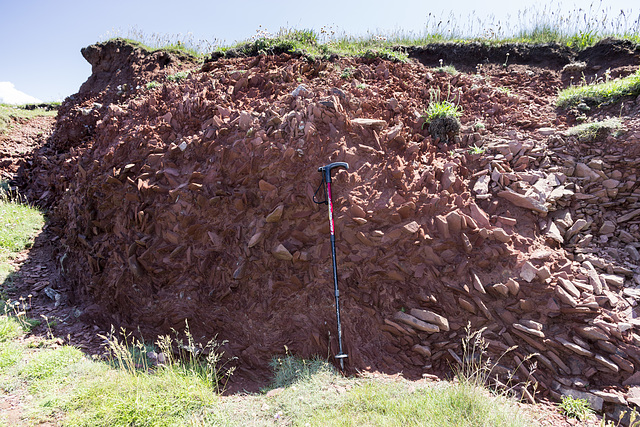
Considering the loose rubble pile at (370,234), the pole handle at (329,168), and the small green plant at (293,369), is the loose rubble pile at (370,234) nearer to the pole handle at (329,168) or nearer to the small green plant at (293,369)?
the small green plant at (293,369)

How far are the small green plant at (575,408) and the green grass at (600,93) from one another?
16.4 feet

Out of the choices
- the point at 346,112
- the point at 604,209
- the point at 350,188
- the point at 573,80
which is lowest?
Result: the point at 604,209

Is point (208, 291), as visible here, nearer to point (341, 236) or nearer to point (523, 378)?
point (341, 236)

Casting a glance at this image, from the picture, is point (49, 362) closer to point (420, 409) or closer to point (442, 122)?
point (420, 409)

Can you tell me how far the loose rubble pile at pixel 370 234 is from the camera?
3.83 metres

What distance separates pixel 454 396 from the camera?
3.00 meters

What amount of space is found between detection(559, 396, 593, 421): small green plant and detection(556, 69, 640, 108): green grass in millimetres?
4993

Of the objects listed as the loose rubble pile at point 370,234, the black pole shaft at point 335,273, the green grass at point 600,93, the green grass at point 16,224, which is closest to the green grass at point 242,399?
the black pole shaft at point 335,273

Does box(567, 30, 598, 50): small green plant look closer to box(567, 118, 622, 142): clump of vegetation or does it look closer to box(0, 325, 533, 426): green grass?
box(567, 118, 622, 142): clump of vegetation

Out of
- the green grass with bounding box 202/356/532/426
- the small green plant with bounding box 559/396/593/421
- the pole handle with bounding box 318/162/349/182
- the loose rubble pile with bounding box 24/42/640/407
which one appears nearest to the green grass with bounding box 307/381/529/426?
the green grass with bounding box 202/356/532/426

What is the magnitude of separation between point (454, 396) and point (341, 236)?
199 centimetres

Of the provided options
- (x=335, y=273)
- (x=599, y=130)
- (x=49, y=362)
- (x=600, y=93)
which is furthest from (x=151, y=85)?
(x=600, y=93)

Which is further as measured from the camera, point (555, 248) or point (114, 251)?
point (114, 251)

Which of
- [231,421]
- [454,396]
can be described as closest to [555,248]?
[454,396]
